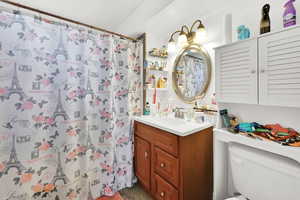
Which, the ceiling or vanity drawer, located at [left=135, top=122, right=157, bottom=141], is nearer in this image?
vanity drawer, located at [left=135, top=122, right=157, bottom=141]

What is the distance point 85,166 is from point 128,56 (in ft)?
4.51

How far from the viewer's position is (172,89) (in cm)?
195

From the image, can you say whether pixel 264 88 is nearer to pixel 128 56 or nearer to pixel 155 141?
pixel 155 141

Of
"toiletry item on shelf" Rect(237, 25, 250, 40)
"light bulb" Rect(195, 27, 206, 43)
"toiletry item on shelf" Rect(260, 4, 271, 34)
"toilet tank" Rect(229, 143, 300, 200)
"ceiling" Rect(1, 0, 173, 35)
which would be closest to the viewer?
"toilet tank" Rect(229, 143, 300, 200)

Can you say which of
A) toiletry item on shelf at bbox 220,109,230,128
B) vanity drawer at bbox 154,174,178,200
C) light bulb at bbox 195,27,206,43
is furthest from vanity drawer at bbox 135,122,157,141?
light bulb at bbox 195,27,206,43

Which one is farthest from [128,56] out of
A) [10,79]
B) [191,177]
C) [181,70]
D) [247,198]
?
[247,198]

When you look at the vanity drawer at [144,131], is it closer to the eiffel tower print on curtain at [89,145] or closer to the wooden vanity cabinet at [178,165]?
the wooden vanity cabinet at [178,165]

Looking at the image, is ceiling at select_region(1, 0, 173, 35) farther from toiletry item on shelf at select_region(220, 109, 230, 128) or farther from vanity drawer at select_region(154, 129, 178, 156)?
vanity drawer at select_region(154, 129, 178, 156)

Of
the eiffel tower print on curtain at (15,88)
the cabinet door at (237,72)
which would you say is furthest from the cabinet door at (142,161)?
the eiffel tower print on curtain at (15,88)

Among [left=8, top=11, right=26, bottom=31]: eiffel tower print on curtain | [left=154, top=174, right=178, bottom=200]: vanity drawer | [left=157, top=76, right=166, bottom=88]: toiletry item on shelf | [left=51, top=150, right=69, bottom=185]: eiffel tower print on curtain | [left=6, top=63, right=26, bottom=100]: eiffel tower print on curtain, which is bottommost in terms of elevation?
[left=154, top=174, right=178, bottom=200]: vanity drawer

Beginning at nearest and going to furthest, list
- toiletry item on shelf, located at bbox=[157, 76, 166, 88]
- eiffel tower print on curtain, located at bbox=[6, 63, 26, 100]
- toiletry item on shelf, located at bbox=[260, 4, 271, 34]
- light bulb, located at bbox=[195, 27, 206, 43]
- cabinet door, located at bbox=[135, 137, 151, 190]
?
toiletry item on shelf, located at bbox=[260, 4, 271, 34] → eiffel tower print on curtain, located at bbox=[6, 63, 26, 100] → light bulb, located at bbox=[195, 27, 206, 43] → cabinet door, located at bbox=[135, 137, 151, 190] → toiletry item on shelf, located at bbox=[157, 76, 166, 88]

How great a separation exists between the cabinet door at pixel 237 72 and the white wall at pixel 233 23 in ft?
0.56

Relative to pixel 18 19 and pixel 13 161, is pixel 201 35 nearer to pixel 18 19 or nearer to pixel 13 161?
pixel 18 19

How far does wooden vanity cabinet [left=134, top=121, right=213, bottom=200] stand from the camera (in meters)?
1.14
